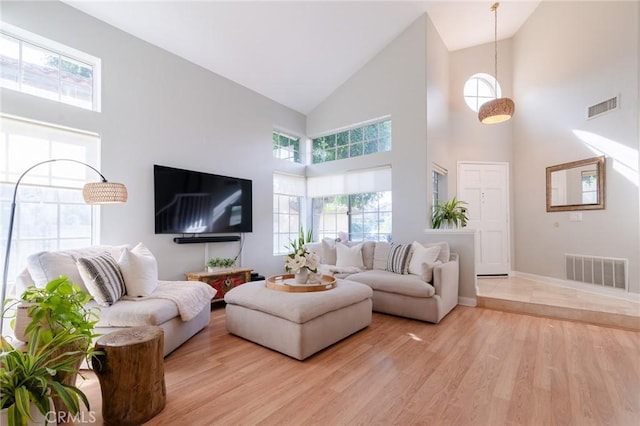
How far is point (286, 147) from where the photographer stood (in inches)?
231

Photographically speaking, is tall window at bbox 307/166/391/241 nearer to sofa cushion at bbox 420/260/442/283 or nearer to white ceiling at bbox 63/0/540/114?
sofa cushion at bbox 420/260/442/283

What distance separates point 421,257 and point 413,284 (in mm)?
516

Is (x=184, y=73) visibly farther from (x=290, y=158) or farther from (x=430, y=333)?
(x=430, y=333)

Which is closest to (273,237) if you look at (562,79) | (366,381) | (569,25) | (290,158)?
(290,158)

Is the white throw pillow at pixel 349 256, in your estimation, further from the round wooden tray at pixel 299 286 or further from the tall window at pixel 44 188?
the tall window at pixel 44 188

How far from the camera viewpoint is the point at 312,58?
15.8 feet

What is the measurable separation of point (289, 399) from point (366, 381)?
585 mm

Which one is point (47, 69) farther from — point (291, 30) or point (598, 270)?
point (598, 270)

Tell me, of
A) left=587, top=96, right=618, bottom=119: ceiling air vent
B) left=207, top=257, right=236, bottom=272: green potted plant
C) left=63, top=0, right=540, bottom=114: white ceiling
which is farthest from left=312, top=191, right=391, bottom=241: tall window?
left=587, top=96, right=618, bottom=119: ceiling air vent

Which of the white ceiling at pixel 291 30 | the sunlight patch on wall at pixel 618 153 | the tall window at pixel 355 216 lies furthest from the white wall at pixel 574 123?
the tall window at pixel 355 216

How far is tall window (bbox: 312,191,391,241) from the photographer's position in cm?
514

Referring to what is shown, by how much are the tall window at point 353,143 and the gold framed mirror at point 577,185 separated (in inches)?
110

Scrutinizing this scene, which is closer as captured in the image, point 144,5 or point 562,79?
point 144,5

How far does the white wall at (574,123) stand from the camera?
151 inches
